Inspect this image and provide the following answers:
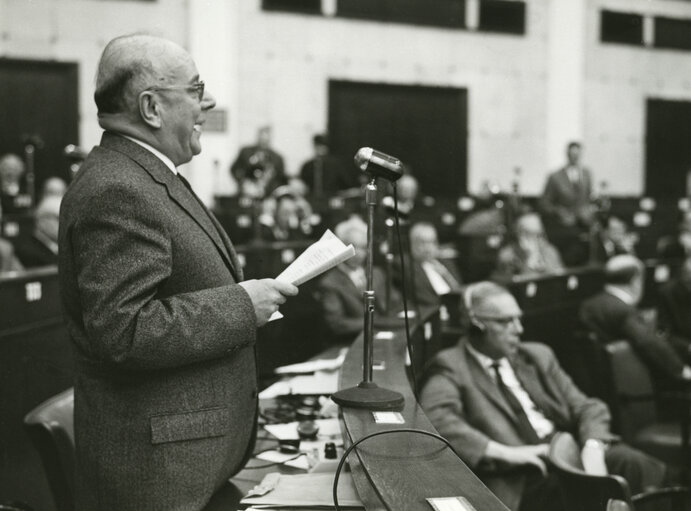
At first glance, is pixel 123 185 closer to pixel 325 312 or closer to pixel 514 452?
pixel 514 452

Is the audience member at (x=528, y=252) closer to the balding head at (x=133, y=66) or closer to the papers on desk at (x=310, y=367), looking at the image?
the papers on desk at (x=310, y=367)

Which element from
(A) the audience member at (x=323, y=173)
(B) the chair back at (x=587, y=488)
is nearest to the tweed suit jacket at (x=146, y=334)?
(B) the chair back at (x=587, y=488)

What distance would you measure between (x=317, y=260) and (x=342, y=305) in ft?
11.4

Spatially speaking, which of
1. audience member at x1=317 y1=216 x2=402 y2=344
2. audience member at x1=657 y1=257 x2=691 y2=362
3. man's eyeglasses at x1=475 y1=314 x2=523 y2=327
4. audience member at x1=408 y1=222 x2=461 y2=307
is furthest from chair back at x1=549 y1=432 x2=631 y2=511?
audience member at x1=657 y1=257 x2=691 y2=362

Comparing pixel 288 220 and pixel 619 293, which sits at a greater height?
pixel 288 220

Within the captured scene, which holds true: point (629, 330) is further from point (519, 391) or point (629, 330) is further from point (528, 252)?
point (528, 252)

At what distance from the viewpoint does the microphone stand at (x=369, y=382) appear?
1912mm

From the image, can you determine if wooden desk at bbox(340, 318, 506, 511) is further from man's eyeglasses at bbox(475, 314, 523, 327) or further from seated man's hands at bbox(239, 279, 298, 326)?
man's eyeglasses at bbox(475, 314, 523, 327)

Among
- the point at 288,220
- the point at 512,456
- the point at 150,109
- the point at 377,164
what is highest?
the point at 150,109

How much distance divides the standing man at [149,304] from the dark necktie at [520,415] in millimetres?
1741

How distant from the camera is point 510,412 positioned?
10.6 feet

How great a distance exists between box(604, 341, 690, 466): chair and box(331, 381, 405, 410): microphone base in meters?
2.17

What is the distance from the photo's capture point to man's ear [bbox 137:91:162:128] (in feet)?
5.51

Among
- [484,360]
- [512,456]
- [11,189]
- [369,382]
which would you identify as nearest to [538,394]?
[484,360]
